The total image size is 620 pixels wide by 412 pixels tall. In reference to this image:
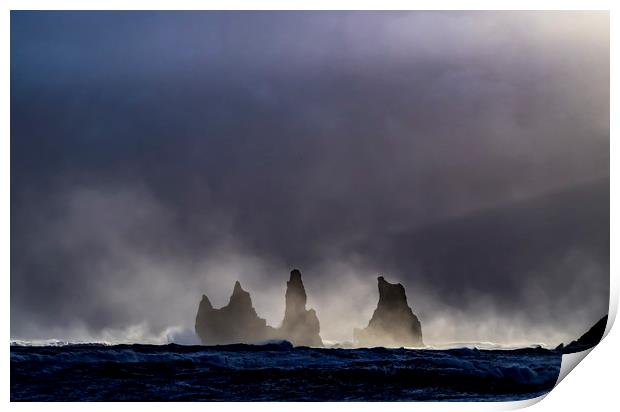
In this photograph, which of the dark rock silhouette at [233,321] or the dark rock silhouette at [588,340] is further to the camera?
the dark rock silhouette at [588,340]

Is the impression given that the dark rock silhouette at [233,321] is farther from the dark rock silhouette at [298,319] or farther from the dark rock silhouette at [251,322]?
the dark rock silhouette at [298,319]

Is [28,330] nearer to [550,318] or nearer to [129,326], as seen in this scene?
[129,326]

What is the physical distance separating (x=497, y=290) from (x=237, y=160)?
78.2 inches

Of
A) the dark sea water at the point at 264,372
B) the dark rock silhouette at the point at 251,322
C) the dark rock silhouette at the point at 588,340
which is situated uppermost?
the dark rock silhouette at the point at 251,322

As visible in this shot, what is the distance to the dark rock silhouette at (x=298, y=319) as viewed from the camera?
4.79m

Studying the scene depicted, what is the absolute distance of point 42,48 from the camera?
4.90m

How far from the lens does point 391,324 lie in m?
4.83

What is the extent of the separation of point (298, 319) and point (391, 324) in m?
0.63

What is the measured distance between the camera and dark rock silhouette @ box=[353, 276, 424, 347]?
4.81 m

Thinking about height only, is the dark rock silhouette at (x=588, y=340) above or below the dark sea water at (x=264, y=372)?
above

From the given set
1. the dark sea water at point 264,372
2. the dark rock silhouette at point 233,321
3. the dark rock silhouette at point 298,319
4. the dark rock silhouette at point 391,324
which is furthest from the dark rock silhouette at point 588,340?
the dark rock silhouette at point 233,321

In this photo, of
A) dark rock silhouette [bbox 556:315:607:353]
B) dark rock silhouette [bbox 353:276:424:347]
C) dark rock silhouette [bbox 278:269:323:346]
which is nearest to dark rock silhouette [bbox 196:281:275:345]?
dark rock silhouette [bbox 278:269:323:346]

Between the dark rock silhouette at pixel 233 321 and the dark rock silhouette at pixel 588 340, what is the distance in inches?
79.7

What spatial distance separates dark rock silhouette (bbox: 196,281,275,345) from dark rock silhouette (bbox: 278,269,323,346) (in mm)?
119
